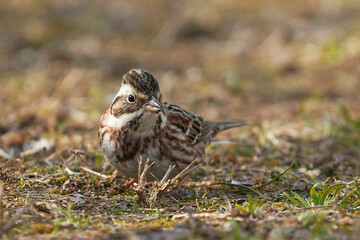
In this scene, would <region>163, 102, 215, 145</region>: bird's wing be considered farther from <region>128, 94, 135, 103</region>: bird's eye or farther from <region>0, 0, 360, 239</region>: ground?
<region>128, 94, 135, 103</region>: bird's eye

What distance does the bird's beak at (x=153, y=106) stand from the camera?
16.0ft

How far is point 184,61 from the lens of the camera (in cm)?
1115

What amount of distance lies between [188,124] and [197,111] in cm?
292

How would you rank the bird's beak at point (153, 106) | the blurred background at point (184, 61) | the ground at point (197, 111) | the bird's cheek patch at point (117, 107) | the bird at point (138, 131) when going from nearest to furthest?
the ground at point (197, 111) → the bird's beak at point (153, 106) → the bird at point (138, 131) → the bird's cheek patch at point (117, 107) → the blurred background at point (184, 61)

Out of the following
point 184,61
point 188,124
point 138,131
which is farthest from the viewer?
point 184,61

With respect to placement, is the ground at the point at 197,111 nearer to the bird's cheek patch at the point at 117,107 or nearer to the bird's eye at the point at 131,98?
the bird's cheek patch at the point at 117,107

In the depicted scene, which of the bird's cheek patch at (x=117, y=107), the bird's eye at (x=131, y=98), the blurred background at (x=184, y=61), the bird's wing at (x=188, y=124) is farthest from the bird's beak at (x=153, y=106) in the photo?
the blurred background at (x=184, y=61)

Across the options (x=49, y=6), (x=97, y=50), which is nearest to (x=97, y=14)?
(x=49, y=6)

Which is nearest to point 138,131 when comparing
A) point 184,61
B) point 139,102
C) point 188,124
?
point 139,102

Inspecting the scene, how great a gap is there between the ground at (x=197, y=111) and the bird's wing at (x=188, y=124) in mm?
423

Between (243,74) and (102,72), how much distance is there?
2722mm

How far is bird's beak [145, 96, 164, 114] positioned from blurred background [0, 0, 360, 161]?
186 cm

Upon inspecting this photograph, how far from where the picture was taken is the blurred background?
8242 millimetres

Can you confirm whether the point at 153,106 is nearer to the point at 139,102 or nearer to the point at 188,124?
the point at 139,102
